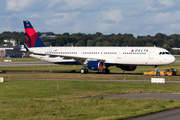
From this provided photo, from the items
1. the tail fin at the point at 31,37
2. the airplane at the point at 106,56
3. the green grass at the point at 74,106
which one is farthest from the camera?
the tail fin at the point at 31,37

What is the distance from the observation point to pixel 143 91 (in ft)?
111

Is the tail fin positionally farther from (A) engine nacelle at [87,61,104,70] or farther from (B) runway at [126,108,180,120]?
(B) runway at [126,108,180,120]

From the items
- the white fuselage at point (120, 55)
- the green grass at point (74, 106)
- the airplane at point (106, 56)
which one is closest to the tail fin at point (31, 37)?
the airplane at point (106, 56)

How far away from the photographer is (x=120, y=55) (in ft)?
179

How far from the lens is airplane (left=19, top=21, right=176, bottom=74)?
173ft

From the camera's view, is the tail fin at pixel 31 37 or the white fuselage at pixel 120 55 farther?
the tail fin at pixel 31 37

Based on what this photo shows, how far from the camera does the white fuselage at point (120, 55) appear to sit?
52.4 m

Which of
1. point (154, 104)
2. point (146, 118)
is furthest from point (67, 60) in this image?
point (146, 118)

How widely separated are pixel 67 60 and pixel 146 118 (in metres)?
40.4

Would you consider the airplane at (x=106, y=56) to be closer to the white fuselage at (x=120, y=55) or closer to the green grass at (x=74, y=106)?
the white fuselage at (x=120, y=55)

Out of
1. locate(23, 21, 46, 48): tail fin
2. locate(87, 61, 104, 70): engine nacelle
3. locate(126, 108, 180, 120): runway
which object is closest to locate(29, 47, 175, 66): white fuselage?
locate(87, 61, 104, 70): engine nacelle

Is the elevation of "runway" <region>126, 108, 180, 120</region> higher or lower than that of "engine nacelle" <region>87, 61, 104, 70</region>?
lower

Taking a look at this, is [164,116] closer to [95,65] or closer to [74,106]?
[74,106]

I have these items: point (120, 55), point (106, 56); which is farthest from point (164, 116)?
point (106, 56)
